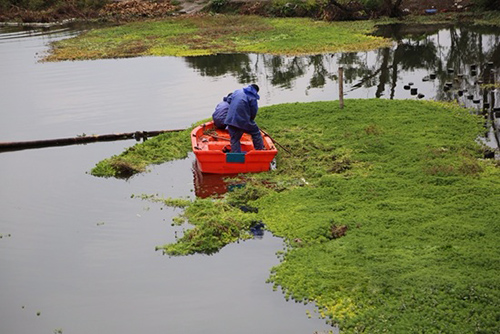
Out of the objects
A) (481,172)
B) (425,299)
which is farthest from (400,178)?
(425,299)

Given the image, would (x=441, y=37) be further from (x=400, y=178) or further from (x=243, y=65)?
(x=400, y=178)

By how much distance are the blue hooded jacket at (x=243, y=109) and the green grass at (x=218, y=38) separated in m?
16.7

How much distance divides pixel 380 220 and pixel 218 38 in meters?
28.0

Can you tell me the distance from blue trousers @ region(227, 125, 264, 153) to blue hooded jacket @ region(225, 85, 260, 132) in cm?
14

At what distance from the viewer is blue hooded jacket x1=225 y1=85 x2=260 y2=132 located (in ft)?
57.0

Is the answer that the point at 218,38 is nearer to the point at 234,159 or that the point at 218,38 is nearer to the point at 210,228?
the point at 234,159

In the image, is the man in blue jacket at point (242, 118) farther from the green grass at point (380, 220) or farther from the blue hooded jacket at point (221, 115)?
the blue hooded jacket at point (221, 115)

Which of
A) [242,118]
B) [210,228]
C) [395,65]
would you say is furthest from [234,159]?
[395,65]

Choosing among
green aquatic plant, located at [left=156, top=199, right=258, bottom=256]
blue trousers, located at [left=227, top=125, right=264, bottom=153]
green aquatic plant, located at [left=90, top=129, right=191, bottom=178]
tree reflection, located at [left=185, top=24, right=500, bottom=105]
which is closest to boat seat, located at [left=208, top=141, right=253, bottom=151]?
blue trousers, located at [left=227, top=125, right=264, bottom=153]

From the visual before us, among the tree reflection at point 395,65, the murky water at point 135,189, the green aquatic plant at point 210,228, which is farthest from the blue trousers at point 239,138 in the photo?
the tree reflection at point 395,65

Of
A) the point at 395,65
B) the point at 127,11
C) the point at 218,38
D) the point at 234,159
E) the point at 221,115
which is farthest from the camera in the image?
the point at 127,11

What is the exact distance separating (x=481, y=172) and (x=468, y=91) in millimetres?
9375

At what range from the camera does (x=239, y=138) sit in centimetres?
1772

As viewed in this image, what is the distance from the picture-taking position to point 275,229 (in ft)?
45.7
